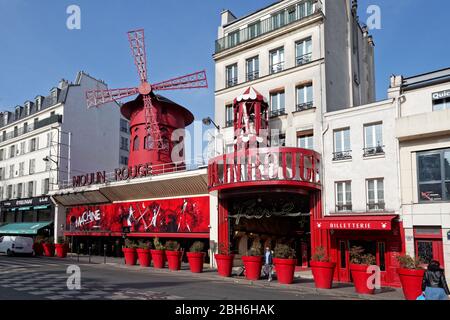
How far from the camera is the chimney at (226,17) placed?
24.0m

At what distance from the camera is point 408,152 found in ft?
51.9

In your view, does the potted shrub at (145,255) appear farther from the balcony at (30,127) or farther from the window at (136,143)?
the balcony at (30,127)

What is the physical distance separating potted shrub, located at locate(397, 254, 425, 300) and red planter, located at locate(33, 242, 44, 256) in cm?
2344

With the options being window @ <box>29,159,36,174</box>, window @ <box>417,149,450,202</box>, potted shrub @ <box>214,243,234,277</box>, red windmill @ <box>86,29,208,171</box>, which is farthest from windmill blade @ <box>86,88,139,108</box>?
window @ <box>417,149,450,202</box>

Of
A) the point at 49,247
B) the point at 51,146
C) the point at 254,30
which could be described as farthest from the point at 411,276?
the point at 51,146

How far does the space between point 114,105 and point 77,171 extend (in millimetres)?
7960

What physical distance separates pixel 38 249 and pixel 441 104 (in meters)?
25.2

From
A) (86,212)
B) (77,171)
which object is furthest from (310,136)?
(77,171)

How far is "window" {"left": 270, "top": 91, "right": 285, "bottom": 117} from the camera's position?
20.2 m

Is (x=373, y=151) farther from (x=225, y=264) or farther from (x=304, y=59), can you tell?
(x=225, y=264)

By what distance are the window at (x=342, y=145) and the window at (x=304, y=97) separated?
6.28 feet

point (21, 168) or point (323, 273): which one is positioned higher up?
point (21, 168)

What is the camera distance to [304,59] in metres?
19.8

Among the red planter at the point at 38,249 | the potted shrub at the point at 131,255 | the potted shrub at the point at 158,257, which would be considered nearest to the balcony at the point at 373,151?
the potted shrub at the point at 158,257
